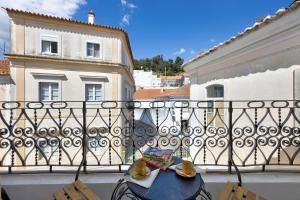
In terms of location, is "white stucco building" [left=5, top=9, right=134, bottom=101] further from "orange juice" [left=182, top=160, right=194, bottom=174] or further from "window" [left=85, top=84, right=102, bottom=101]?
"orange juice" [left=182, top=160, right=194, bottom=174]

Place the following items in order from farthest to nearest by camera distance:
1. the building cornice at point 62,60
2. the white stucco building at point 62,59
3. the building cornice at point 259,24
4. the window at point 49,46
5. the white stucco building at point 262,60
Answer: the window at point 49,46 < the white stucco building at point 62,59 < the building cornice at point 62,60 < the white stucco building at point 262,60 < the building cornice at point 259,24

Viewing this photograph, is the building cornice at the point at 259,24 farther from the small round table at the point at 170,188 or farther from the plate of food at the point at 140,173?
the plate of food at the point at 140,173

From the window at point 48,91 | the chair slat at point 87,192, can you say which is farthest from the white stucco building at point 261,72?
the window at point 48,91

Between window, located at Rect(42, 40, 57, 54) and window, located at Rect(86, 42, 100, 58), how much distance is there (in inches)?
83.2

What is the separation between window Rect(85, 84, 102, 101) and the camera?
1468cm

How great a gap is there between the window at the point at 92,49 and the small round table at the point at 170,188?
14042 millimetres

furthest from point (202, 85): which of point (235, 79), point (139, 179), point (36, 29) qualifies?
point (36, 29)

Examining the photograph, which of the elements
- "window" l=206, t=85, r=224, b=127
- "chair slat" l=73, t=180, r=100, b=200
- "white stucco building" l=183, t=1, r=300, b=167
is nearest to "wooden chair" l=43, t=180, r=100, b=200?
"chair slat" l=73, t=180, r=100, b=200

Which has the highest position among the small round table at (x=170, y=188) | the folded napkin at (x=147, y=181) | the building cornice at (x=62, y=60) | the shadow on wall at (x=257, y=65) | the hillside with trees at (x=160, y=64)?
the hillside with trees at (x=160, y=64)

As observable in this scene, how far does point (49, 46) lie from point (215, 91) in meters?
11.6

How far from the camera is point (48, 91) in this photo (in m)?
13.6

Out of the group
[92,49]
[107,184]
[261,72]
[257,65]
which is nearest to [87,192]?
[107,184]

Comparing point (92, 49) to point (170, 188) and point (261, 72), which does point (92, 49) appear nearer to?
point (261, 72)

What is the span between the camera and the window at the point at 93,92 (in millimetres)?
14684
